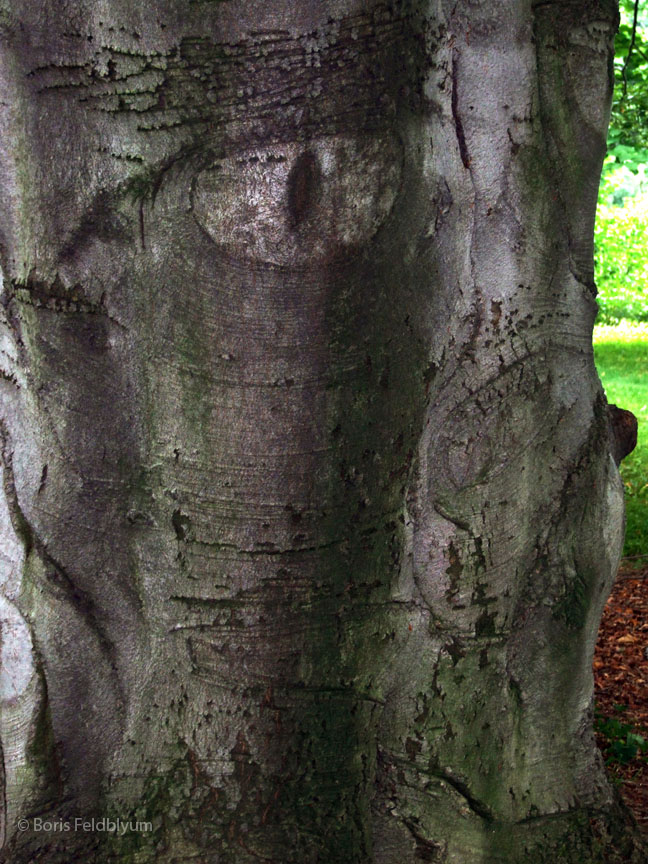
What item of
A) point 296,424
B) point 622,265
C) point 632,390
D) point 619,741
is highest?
point 622,265

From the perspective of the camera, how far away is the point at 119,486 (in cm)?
233

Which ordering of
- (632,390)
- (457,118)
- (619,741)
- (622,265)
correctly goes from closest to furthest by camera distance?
(457,118)
(619,741)
(632,390)
(622,265)

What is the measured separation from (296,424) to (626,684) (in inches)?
120

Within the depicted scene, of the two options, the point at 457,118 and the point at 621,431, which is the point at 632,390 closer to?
the point at 621,431

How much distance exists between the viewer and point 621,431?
3.00 meters

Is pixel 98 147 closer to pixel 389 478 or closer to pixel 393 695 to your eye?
pixel 389 478

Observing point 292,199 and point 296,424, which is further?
point 296,424

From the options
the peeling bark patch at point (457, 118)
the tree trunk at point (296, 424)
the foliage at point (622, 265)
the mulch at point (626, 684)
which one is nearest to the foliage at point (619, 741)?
the mulch at point (626, 684)

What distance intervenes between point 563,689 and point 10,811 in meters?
1.44

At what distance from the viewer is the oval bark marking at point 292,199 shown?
2.14 meters

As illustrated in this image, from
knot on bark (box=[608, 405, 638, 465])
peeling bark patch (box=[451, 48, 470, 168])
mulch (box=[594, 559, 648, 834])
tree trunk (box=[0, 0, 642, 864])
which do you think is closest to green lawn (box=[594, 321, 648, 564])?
mulch (box=[594, 559, 648, 834])

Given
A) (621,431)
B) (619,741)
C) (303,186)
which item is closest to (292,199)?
(303,186)

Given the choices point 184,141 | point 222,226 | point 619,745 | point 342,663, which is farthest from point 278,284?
point 619,745

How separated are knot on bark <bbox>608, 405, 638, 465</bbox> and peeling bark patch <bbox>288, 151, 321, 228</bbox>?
4.06ft
